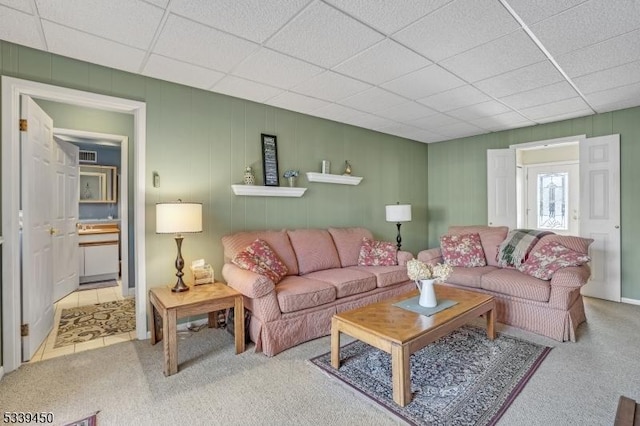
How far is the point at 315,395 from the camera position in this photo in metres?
2.05

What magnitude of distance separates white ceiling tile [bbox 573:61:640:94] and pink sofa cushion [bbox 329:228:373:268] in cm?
277

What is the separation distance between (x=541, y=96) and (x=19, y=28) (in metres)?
4.69

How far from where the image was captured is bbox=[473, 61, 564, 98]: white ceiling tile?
2818 millimetres

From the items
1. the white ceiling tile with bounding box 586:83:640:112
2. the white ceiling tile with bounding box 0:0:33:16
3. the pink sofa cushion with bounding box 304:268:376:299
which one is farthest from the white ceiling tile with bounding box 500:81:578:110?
the white ceiling tile with bounding box 0:0:33:16

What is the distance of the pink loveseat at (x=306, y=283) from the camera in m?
2.64

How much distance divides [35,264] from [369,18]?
10.7ft

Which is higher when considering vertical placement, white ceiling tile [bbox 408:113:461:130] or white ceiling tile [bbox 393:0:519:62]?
white ceiling tile [bbox 408:113:461:130]

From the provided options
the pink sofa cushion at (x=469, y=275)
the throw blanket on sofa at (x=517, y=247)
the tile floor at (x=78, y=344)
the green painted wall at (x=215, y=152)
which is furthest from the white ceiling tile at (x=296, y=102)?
the tile floor at (x=78, y=344)

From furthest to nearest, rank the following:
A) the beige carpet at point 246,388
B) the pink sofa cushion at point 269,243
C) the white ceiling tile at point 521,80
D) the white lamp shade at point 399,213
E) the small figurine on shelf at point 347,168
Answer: the white lamp shade at point 399,213, the small figurine on shelf at point 347,168, the pink sofa cushion at point 269,243, the white ceiling tile at point 521,80, the beige carpet at point 246,388

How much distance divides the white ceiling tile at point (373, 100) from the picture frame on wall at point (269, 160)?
949 millimetres

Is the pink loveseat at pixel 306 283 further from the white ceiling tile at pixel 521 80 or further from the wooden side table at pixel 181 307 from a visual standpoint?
the white ceiling tile at pixel 521 80

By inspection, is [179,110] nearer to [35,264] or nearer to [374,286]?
[35,264]

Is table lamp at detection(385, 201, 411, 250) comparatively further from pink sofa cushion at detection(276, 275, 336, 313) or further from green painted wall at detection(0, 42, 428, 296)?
pink sofa cushion at detection(276, 275, 336, 313)

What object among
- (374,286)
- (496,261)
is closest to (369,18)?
(374,286)
